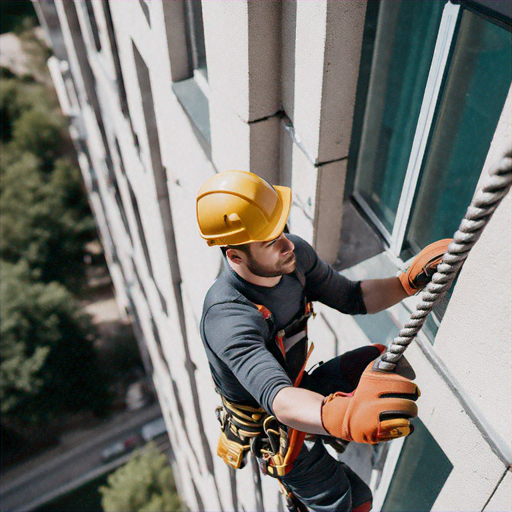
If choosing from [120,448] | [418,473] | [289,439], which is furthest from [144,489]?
[289,439]

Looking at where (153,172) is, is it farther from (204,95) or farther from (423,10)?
(423,10)

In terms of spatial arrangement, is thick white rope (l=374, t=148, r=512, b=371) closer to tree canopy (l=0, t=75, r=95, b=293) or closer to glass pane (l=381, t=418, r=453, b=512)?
glass pane (l=381, t=418, r=453, b=512)

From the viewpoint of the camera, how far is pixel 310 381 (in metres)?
4.12

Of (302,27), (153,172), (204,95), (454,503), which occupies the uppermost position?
(302,27)

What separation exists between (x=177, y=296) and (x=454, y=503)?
24.4 feet

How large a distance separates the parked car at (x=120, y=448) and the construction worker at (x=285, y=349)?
22.6m

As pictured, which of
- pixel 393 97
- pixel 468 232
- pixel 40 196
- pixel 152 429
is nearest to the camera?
pixel 468 232

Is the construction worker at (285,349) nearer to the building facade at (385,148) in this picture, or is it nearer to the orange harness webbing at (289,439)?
the orange harness webbing at (289,439)

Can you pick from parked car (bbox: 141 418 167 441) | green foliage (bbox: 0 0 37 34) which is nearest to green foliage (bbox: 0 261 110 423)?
parked car (bbox: 141 418 167 441)

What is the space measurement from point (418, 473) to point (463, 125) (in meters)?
2.73

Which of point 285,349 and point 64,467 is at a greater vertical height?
point 285,349

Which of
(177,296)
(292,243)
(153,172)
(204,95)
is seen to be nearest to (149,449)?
(177,296)

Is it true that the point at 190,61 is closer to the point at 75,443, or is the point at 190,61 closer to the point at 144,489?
the point at 144,489

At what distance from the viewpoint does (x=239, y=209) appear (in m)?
3.00
